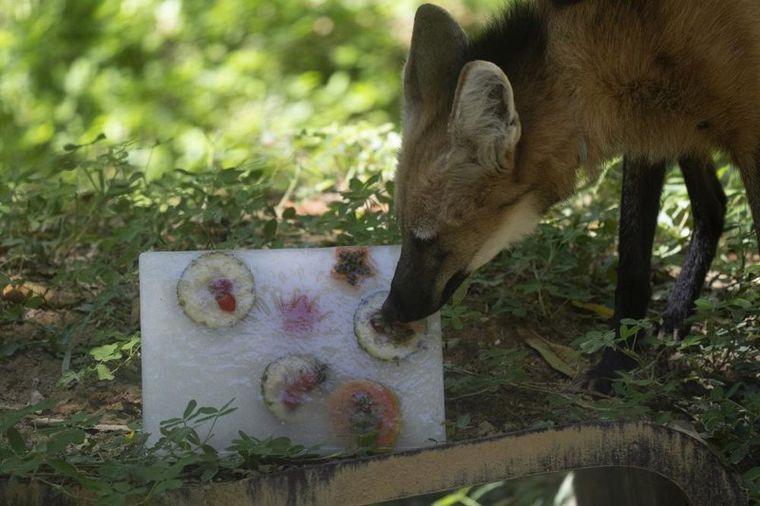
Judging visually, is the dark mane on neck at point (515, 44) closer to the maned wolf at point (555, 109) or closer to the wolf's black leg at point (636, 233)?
the maned wolf at point (555, 109)

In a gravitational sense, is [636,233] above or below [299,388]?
above

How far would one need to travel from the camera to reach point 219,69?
27.0ft

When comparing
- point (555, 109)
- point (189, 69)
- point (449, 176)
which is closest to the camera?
point (449, 176)

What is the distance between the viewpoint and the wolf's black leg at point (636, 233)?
3.82 metres

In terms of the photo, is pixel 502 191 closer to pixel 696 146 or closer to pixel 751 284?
pixel 696 146

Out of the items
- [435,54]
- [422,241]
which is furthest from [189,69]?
[422,241]

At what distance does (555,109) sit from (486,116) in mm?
319

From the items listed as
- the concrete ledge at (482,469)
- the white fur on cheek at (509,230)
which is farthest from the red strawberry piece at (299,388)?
the white fur on cheek at (509,230)

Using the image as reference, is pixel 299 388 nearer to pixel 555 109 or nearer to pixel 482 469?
pixel 482 469

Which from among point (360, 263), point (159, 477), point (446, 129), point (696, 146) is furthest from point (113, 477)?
point (696, 146)

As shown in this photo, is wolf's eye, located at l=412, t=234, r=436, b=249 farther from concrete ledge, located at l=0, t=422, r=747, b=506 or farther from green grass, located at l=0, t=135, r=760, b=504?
concrete ledge, located at l=0, t=422, r=747, b=506

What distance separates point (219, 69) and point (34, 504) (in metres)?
6.04

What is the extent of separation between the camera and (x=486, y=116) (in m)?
3.03

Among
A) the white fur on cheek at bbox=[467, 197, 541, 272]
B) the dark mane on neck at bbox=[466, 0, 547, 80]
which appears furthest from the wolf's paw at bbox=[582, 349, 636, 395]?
the dark mane on neck at bbox=[466, 0, 547, 80]
